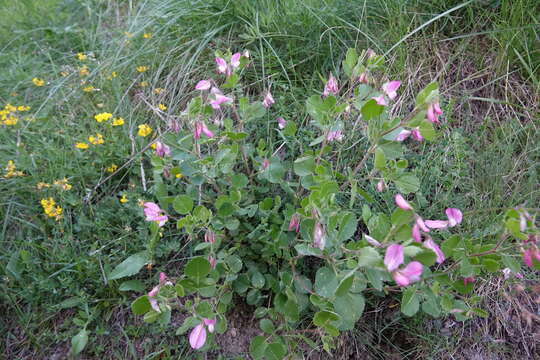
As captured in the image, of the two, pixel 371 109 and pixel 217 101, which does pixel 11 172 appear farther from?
pixel 371 109

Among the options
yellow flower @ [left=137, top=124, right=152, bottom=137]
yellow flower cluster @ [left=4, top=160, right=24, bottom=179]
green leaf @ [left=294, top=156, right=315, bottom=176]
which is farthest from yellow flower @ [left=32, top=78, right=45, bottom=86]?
green leaf @ [left=294, top=156, right=315, bottom=176]

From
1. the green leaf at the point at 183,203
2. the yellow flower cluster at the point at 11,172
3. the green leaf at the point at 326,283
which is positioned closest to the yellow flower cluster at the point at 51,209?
the yellow flower cluster at the point at 11,172

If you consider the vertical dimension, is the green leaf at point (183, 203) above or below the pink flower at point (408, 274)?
below

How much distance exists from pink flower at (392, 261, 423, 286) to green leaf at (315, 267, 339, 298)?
262 millimetres

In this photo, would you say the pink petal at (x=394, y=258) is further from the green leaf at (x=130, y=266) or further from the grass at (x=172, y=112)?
the green leaf at (x=130, y=266)

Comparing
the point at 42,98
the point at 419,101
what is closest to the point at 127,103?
the point at 42,98

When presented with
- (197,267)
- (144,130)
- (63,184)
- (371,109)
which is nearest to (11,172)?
(63,184)

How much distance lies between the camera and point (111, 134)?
6.51ft

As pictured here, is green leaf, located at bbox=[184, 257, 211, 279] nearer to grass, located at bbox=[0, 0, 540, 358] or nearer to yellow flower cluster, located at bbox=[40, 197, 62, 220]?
grass, located at bbox=[0, 0, 540, 358]

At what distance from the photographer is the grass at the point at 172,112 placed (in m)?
1.56

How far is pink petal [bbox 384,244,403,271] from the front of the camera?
31.7 inches

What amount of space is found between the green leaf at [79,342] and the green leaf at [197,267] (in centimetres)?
70

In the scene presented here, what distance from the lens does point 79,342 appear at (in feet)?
4.75

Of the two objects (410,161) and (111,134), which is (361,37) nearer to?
(410,161)
